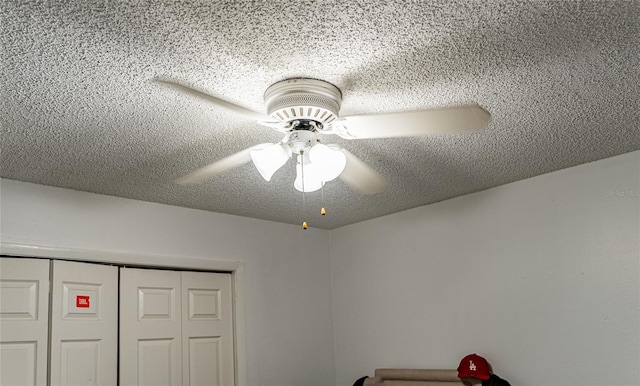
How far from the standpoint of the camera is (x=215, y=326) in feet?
15.0

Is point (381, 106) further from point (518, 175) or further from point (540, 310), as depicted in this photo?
point (540, 310)

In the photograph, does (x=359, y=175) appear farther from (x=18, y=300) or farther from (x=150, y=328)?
(x=18, y=300)

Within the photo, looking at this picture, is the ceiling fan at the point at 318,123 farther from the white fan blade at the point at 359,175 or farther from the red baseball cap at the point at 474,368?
the red baseball cap at the point at 474,368

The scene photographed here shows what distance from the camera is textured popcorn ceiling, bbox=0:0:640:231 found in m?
2.06

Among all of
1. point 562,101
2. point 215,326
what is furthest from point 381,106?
point 215,326

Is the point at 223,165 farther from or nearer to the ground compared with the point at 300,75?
nearer to the ground

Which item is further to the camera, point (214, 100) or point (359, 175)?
point (359, 175)

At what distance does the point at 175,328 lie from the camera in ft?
14.2

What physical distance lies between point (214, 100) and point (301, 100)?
37 centimetres

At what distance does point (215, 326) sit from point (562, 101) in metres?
2.90

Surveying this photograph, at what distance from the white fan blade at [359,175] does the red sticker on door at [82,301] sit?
1812mm

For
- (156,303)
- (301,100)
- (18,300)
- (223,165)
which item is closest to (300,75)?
(301,100)

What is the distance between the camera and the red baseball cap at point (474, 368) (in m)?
4.06

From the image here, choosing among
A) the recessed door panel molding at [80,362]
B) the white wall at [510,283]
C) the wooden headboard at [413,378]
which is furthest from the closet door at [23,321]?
the white wall at [510,283]
